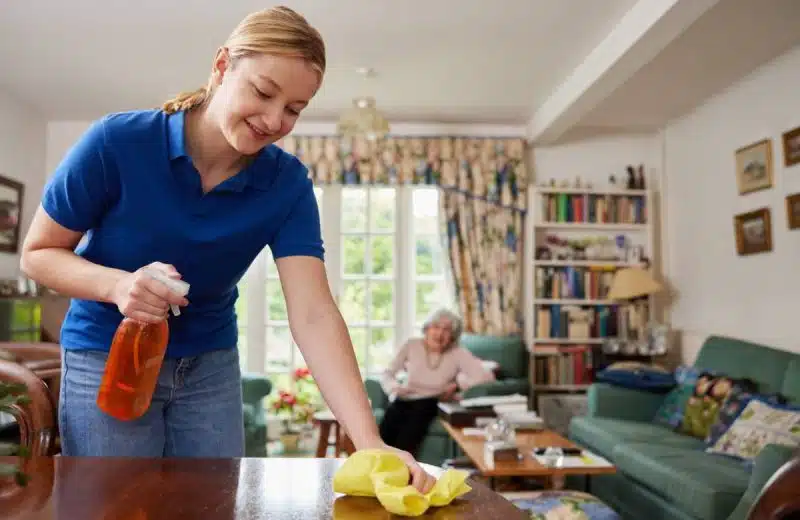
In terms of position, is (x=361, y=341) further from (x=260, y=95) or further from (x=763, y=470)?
(x=260, y=95)

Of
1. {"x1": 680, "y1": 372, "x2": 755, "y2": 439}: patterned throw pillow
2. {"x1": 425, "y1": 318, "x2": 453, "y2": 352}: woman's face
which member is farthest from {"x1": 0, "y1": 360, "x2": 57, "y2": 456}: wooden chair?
{"x1": 425, "y1": 318, "x2": 453, "y2": 352}: woman's face

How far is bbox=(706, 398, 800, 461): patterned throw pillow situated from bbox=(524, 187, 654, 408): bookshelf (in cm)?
220

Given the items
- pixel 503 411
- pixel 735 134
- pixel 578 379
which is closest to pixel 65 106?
pixel 503 411

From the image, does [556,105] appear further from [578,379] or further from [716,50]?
[578,379]

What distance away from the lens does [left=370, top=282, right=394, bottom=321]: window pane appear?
20.1 feet

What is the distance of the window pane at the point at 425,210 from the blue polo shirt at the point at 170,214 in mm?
4916

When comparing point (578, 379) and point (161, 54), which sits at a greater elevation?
point (161, 54)

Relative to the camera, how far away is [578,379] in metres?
5.89

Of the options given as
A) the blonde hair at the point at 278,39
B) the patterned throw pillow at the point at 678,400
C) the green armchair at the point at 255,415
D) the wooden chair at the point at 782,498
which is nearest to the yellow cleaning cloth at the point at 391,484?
the blonde hair at the point at 278,39

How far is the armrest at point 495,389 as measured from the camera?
15.9 feet

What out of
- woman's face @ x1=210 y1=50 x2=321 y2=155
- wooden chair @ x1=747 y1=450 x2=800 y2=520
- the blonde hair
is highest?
the blonde hair

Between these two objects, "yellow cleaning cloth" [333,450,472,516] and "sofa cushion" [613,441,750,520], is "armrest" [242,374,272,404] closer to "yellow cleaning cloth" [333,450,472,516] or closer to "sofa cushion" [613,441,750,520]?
"sofa cushion" [613,441,750,520]

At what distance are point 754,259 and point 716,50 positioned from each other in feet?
4.32

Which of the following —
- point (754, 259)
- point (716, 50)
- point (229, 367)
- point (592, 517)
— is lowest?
point (592, 517)
